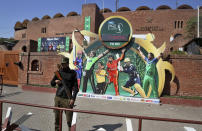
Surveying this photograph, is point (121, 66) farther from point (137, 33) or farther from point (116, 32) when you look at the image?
point (137, 33)

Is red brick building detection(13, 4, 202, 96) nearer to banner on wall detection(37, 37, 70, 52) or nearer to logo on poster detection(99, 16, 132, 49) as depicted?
banner on wall detection(37, 37, 70, 52)

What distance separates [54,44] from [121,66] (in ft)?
44.1

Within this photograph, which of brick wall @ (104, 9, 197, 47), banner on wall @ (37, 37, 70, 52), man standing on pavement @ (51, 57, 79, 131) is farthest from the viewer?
brick wall @ (104, 9, 197, 47)

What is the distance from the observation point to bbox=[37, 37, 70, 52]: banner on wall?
1764cm

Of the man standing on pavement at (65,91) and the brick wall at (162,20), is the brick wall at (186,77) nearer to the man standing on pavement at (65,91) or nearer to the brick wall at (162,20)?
the man standing on pavement at (65,91)

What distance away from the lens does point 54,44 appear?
59.3 ft

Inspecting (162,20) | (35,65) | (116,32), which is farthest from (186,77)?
(162,20)

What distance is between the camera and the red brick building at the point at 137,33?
24.2 ft

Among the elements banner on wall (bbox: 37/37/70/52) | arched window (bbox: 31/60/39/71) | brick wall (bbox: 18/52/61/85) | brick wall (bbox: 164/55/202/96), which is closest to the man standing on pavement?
brick wall (bbox: 164/55/202/96)

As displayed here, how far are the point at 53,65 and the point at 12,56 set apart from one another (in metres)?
4.30

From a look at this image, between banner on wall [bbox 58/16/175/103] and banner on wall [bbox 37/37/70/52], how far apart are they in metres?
10.3

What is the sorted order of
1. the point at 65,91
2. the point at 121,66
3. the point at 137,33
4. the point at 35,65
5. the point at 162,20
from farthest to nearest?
the point at 137,33, the point at 162,20, the point at 35,65, the point at 121,66, the point at 65,91

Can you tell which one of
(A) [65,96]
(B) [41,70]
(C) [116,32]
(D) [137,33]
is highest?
(D) [137,33]

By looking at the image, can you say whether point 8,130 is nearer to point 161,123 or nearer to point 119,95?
point 161,123
